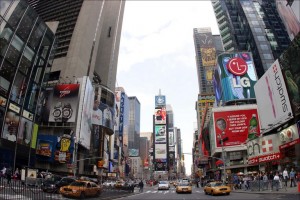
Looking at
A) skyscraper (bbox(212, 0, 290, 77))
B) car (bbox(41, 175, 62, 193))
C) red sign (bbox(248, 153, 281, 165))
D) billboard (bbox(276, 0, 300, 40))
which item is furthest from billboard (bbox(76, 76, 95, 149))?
skyscraper (bbox(212, 0, 290, 77))

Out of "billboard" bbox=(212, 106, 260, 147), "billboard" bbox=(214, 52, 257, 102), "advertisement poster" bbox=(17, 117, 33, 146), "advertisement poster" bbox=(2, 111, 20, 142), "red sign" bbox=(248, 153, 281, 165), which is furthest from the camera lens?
"billboard" bbox=(214, 52, 257, 102)

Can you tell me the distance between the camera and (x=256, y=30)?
11731cm

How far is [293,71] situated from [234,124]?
4203 centimetres

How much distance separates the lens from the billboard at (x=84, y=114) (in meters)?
82.3

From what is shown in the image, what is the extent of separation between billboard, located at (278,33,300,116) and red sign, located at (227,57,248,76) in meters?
45.2

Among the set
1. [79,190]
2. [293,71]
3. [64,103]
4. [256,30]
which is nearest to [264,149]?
[293,71]

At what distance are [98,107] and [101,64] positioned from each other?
41625 millimetres

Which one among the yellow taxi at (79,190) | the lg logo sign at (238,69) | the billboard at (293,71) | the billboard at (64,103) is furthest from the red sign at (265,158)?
the billboard at (64,103)

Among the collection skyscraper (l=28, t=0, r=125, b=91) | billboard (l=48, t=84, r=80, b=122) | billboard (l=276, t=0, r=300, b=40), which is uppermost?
skyscraper (l=28, t=0, r=125, b=91)

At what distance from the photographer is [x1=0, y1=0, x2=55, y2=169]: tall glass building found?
47.5 m

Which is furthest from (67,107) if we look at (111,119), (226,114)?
(226,114)

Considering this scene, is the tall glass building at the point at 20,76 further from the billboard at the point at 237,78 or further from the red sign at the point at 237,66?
the red sign at the point at 237,66

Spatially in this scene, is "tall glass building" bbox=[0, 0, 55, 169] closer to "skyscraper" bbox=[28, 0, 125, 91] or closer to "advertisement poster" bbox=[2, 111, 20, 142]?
"advertisement poster" bbox=[2, 111, 20, 142]

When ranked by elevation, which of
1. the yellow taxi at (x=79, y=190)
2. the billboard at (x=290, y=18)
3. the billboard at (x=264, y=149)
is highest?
the billboard at (x=290, y=18)
